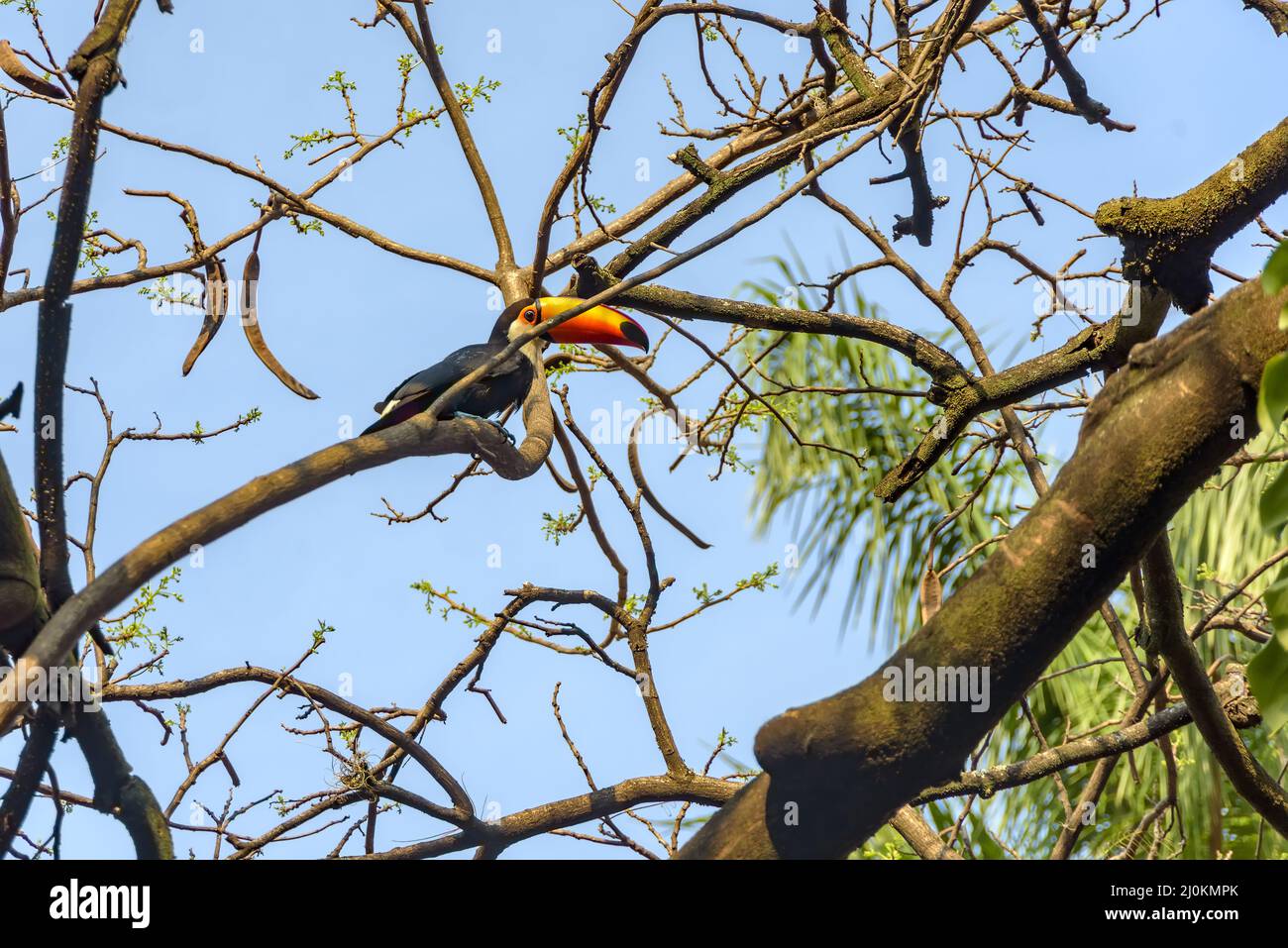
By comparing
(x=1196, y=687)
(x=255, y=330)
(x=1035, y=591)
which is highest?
(x=255, y=330)

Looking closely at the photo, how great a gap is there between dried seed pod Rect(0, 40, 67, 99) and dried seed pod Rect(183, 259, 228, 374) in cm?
74

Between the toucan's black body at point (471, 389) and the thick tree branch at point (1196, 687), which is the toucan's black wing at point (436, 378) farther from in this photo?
the thick tree branch at point (1196, 687)

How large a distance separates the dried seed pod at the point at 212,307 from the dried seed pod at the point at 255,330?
0.06 metres

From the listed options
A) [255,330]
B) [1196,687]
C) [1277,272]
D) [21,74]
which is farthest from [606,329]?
[1277,272]

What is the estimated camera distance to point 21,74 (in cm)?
263

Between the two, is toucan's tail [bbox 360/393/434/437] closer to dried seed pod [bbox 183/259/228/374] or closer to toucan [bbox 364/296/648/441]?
toucan [bbox 364/296/648/441]

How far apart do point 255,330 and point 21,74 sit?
Answer: 0.86m

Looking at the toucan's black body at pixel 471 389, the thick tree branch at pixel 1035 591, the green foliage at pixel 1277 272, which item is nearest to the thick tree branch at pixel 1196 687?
the thick tree branch at pixel 1035 591

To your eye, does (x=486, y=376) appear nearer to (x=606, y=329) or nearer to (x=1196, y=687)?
(x=606, y=329)

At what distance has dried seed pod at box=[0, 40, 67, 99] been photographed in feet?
8.48

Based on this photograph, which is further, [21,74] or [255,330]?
[255,330]

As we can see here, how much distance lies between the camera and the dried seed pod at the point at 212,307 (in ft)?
10.7
